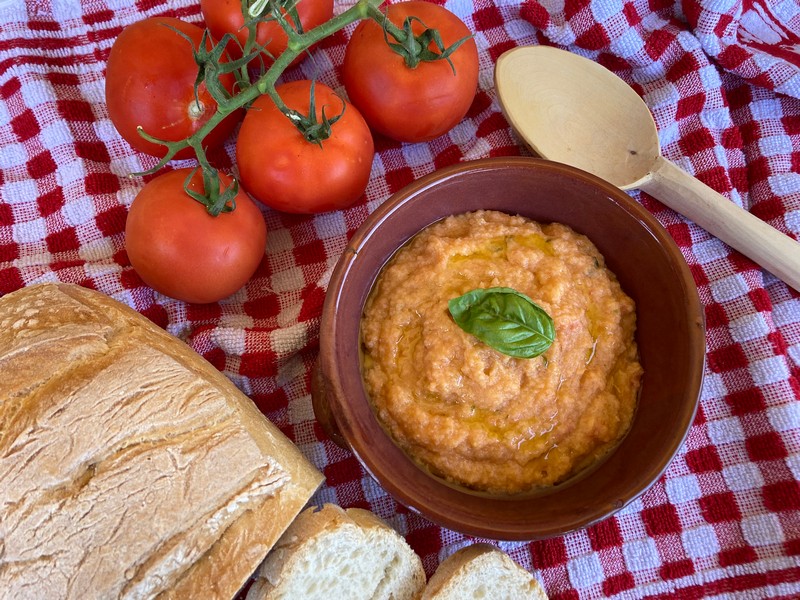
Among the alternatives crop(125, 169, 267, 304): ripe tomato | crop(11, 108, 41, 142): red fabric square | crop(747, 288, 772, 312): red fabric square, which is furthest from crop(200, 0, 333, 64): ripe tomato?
crop(747, 288, 772, 312): red fabric square

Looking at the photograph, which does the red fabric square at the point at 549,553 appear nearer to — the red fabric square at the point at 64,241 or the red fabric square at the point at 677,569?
the red fabric square at the point at 677,569

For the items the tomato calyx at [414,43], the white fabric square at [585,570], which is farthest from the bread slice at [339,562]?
the tomato calyx at [414,43]

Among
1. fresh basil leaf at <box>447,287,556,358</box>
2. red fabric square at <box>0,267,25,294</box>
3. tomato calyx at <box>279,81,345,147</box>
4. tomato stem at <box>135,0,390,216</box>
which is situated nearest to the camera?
fresh basil leaf at <box>447,287,556,358</box>

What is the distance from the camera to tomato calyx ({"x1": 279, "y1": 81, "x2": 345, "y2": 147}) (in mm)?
2172

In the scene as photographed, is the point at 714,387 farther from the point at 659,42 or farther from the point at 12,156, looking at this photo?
the point at 12,156

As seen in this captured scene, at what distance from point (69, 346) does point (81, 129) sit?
110 cm

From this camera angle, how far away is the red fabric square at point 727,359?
2.46 m

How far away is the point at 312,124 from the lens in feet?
7.25

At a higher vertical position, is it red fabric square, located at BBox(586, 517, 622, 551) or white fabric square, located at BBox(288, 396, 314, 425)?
white fabric square, located at BBox(288, 396, 314, 425)

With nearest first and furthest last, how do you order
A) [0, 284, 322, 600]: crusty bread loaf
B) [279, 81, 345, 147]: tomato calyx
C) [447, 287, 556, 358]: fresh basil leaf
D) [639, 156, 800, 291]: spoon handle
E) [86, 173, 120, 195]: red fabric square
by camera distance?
[0, 284, 322, 600]: crusty bread loaf
[447, 287, 556, 358]: fresh basil leaf
[279, 81, 345, 147]: tomato calyx
[639, 156, 800, 291]: spoon handle
[86, 173, 120, 195]: red fabric square

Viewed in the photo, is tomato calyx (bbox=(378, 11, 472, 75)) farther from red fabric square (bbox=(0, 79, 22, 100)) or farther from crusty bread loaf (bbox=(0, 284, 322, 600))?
red fabric square (bbox=(0, 79, 22, 100))

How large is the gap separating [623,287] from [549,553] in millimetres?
922

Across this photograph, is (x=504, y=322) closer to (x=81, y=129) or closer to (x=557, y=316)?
(x=557, y=316)

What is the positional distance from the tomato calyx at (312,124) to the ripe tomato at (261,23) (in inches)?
13.7
